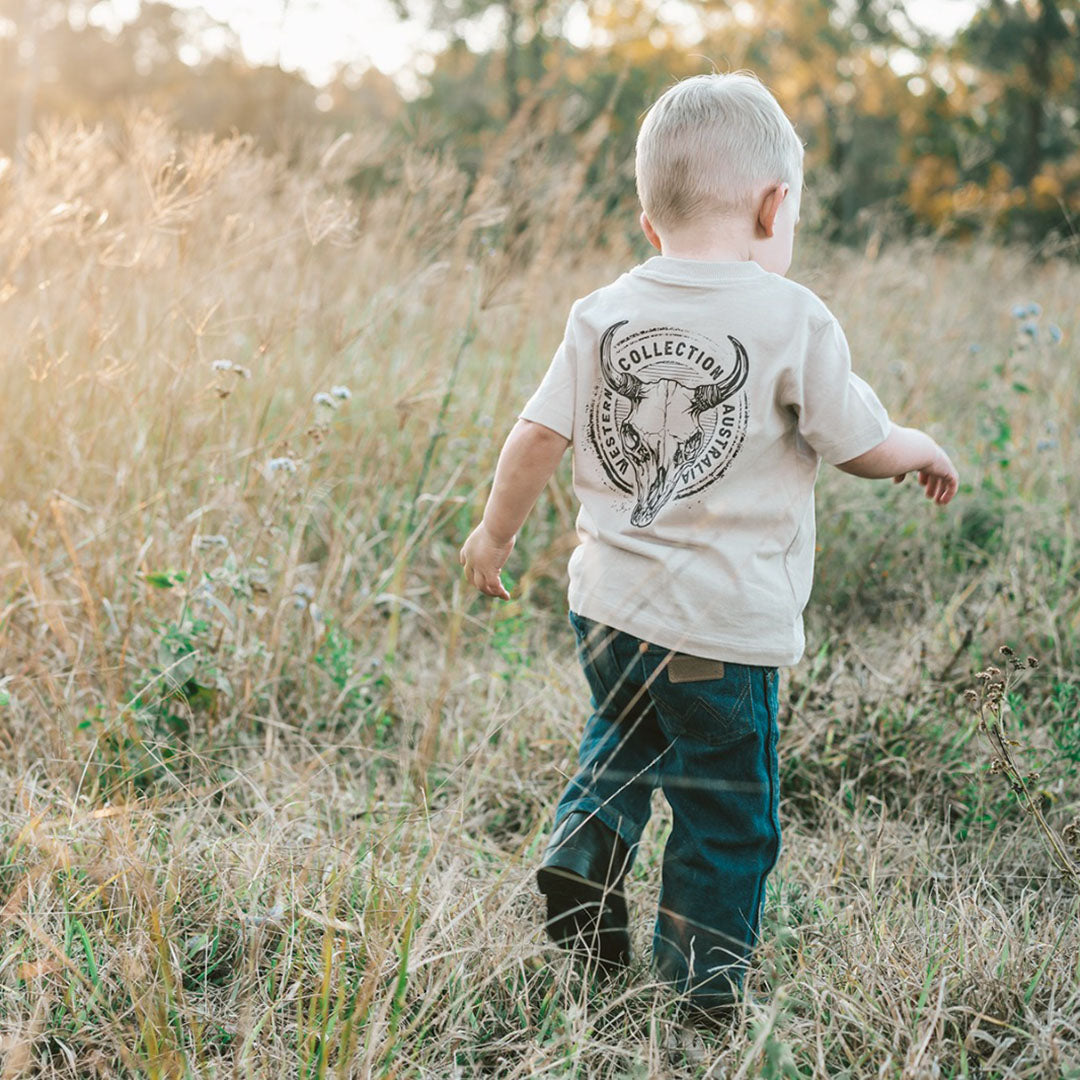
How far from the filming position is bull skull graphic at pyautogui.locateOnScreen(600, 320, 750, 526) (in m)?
1.49

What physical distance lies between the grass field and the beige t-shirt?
0.36 meters

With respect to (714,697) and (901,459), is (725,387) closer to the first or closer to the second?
(901,459)

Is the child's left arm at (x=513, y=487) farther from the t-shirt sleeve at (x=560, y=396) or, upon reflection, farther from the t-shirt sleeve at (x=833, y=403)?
the t-shirt sleeve at (x=833, y=403)

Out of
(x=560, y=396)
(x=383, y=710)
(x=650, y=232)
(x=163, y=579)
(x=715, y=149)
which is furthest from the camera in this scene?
(x=383, y=710)

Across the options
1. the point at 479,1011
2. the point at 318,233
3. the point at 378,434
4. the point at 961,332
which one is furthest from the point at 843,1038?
the point at 961,332

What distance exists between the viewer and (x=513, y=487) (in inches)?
61.8

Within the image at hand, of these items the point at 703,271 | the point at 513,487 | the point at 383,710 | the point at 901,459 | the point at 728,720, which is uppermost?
the point at 703,271

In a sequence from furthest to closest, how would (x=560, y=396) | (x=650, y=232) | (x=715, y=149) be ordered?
1. (x=650, y=232)
2. (x=560, y=396)
3. (x=715, y=149)

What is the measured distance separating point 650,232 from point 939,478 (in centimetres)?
61

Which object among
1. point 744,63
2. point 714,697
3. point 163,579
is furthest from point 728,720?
point 744,63

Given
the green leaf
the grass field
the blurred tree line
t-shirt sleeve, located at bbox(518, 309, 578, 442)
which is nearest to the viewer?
the grass field

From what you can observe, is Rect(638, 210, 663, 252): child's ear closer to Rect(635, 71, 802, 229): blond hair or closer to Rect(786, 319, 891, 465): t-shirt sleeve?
Rect(635, 71, 802, 229): blond hair

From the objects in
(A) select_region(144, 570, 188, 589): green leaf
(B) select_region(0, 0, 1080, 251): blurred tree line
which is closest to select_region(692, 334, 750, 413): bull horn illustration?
(A) select_region(144, 570, 188, 589): green leaf

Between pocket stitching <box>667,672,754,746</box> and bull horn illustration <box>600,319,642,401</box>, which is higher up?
bull horn illustration <box>600,319,642,401</box>
